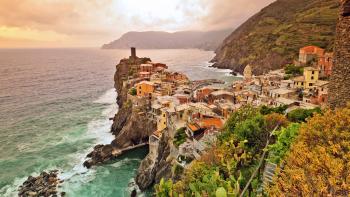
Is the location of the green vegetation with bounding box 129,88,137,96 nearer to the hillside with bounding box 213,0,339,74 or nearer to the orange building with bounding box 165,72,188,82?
the orange building with bounding box 165,72,188,82

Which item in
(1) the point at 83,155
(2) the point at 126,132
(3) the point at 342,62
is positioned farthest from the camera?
(2) the point at 126,132

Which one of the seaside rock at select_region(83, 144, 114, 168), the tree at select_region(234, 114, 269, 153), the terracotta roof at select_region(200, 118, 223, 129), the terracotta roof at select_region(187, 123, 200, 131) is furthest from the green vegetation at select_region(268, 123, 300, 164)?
the seaside rock at select_region(83, 144, 114, 168)

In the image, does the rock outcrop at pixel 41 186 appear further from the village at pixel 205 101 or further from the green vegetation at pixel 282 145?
the green vegetation at pixel 282 145

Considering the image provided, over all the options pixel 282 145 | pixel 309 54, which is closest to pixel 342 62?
pixel 282 145

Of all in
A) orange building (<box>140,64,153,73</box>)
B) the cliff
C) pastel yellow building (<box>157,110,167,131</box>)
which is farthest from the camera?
orange building (<box>140,64,153,73</box>)

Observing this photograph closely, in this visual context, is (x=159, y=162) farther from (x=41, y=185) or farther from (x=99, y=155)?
(x=41, y=185)

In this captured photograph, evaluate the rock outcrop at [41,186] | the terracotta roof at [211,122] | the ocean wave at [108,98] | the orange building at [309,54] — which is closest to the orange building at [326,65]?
the orange building at [309,54]

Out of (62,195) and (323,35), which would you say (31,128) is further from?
(323,35)
